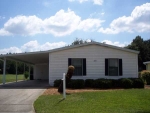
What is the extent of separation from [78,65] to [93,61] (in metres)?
1.29

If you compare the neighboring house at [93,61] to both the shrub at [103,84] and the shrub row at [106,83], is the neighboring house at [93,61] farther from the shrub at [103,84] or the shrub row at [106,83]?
the shrub at [103,84]

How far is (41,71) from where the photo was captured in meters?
35.3

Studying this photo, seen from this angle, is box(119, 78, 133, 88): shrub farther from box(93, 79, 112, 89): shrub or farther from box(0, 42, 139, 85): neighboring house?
box(0, 42, 139, 85): neighboring house

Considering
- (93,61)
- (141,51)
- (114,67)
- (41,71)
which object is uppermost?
(141,51)

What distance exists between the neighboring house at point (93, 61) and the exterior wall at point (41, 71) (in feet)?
52.0

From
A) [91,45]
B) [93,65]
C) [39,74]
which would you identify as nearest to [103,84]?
[93,65]

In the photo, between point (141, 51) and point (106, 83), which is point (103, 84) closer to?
point (106, 83)

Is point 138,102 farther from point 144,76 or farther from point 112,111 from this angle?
point 144,76

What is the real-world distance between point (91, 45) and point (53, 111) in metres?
11.1

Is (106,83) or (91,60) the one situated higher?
(91,60)

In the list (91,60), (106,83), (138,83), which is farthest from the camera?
(91,60)

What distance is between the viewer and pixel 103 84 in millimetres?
17281

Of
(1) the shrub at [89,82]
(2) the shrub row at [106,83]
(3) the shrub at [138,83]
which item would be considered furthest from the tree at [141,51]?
(1) the shrub at [89,82]

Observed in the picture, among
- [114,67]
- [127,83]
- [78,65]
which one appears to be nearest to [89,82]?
[78,65]
